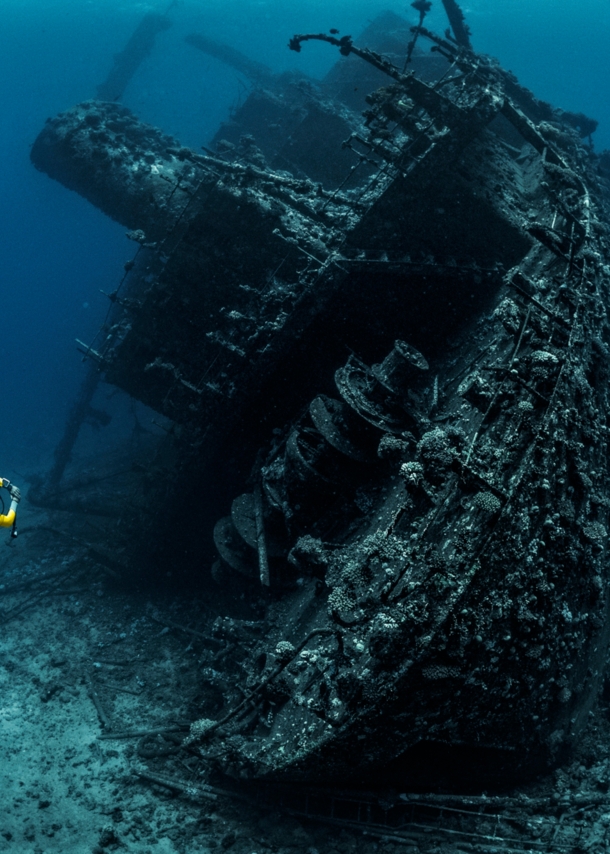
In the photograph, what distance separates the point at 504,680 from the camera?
14.3 ft

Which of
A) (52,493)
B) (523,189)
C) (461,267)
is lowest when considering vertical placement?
(52,493)

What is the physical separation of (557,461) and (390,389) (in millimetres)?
2130

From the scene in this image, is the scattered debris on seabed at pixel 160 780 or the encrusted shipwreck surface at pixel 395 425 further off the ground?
the encrusted shipwreck surface at pixel 395 425

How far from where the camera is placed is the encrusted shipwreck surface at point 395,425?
13.9 ft

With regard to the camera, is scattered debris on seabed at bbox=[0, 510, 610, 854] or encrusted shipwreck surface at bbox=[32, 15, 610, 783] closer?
encrusted shipwreck surface at bbox=[32, 15, 610, 783]

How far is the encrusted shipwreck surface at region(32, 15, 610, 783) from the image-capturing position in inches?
167

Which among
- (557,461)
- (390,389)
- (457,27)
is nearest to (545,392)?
(557,461)

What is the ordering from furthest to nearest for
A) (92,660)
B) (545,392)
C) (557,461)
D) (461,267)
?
(92,660) → (461,267) → (545,392) → (557,461)

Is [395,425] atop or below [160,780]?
atop

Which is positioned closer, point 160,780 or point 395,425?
point 160,780

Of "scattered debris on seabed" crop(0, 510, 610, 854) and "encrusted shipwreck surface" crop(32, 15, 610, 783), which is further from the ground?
"encrusted shipwreck surface" crop(32, 15, 610, 783)

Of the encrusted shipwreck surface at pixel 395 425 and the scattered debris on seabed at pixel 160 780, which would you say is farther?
the scattered debris on seabed at pixel 160 780

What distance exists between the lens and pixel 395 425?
6.12m

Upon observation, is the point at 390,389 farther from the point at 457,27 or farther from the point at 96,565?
the point at 457,27
